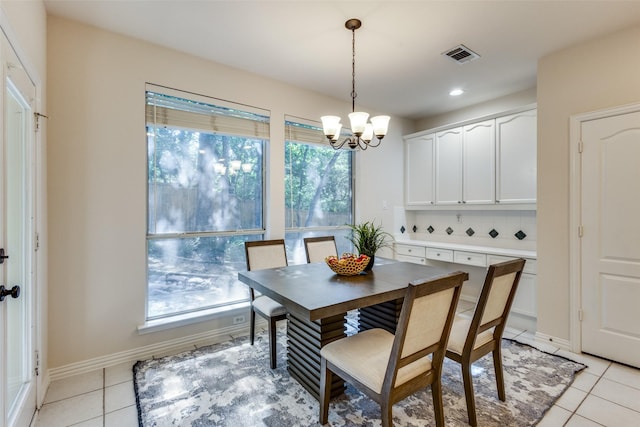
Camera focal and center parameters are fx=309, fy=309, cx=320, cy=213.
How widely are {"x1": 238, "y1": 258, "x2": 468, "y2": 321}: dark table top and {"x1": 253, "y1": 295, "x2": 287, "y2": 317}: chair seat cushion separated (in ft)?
1.03

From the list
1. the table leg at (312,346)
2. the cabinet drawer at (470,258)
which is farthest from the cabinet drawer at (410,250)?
the table leg at (312,346)

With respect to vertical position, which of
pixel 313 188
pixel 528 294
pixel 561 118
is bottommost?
pixel 528 294

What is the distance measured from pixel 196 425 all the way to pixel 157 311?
1338mm

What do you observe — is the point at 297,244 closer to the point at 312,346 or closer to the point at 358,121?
the point at 312,346

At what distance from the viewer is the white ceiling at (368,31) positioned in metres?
2.21

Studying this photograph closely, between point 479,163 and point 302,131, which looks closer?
point 302,131

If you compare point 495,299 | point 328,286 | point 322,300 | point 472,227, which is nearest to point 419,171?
point 472,227

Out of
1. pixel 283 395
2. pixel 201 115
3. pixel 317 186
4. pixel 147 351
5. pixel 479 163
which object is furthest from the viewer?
pixel 317 186

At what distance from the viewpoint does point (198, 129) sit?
2.99m

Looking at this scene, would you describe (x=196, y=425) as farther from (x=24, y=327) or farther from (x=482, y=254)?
(x=482, y=254)

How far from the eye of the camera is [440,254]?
13.5 feet

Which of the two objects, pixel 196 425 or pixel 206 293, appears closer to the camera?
pixel 196 425

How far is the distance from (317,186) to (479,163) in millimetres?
2071

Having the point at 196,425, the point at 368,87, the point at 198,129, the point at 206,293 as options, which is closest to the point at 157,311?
the point at 206,293
